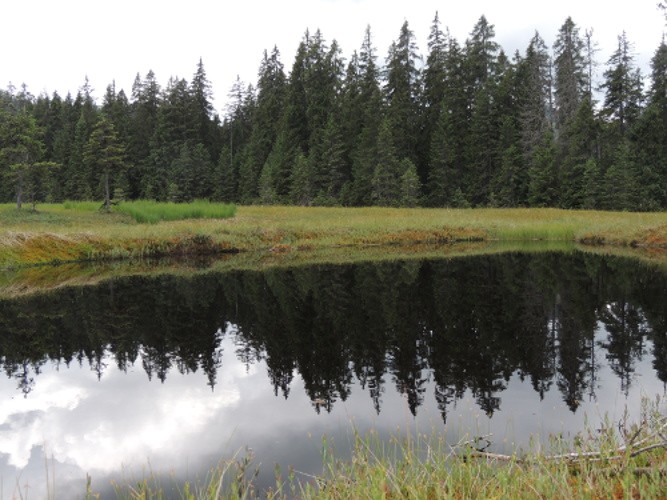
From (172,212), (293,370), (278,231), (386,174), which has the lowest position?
(293,370)

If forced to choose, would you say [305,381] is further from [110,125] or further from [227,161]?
[227,161]

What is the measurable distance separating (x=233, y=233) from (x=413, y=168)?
107ft

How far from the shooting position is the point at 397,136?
62.5 m

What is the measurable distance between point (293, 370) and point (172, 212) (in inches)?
1074

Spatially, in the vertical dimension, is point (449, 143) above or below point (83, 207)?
above

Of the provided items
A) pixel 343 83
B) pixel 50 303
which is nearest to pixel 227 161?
pixel 343 83

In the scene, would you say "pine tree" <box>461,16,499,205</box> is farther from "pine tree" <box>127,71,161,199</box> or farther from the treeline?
"pine tree" <box>127,71,161,199</box>

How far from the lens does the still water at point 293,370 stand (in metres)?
5.94

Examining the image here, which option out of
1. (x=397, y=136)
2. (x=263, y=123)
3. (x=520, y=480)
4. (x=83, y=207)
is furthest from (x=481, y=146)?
(x=520, y=480)

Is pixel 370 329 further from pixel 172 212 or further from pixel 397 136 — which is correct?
pixel 397 136

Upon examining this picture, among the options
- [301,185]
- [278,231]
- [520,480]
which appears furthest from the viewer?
[301,185]

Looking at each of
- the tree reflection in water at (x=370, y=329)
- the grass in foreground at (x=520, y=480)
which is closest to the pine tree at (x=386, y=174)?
the tree reflection in water at (x=370, y=329)

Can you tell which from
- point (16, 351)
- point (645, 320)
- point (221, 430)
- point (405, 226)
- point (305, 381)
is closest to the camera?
point (221, 430)

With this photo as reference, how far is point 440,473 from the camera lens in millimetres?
3906
